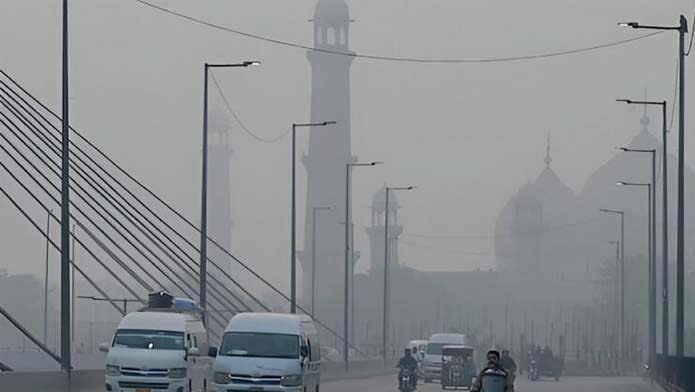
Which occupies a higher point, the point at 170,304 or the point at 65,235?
the point at 65,235

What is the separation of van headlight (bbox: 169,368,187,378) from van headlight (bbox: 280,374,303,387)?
342 centimetres

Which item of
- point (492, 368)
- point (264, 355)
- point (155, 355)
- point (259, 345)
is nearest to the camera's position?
point (492, 368)

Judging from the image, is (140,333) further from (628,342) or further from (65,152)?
(628,342)

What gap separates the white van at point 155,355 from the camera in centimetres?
4894

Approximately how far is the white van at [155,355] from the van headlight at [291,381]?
10.8 feet

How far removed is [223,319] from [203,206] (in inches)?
805

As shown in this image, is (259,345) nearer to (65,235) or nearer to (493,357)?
(65,235)

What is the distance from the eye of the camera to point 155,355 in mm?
49625

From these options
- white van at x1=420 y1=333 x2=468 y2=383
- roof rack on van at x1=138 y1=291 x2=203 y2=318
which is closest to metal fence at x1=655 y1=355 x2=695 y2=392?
white van at x1=420 y1=333 x2=468 y2=383

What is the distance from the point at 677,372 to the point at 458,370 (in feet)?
45.6

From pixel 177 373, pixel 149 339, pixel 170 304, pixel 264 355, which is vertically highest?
pixel 170 304

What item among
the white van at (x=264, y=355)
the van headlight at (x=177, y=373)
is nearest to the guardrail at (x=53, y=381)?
the van headlight at (x=177, y=373)

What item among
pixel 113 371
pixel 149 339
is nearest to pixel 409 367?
pixel 149 339

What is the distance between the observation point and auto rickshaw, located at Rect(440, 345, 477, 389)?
76000mm
